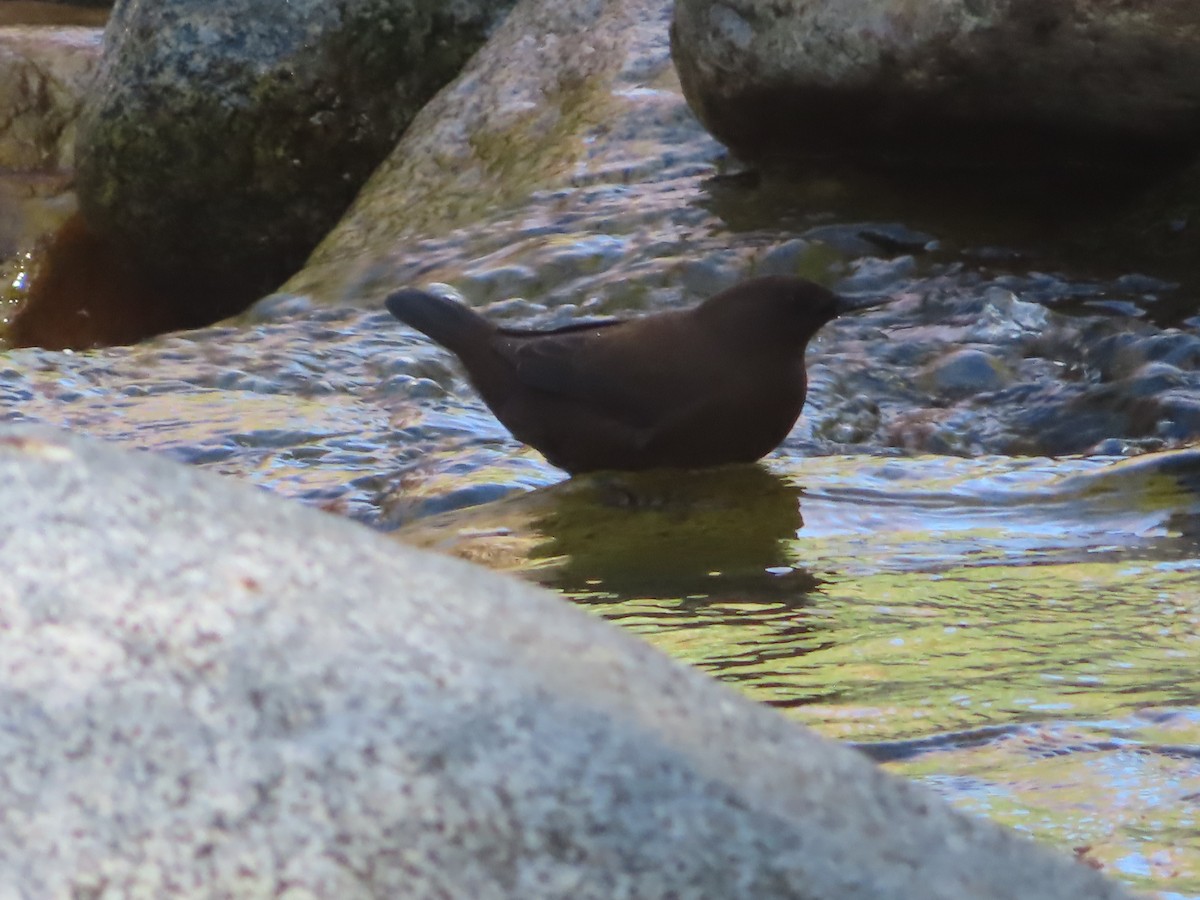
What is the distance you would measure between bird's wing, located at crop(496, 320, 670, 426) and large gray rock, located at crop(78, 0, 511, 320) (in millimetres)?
4637

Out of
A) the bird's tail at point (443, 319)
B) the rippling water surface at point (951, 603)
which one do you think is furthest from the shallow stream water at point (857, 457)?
the bird's tail at point (443, 319)

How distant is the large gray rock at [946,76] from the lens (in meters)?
5.94

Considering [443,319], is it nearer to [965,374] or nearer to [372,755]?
[965,374]

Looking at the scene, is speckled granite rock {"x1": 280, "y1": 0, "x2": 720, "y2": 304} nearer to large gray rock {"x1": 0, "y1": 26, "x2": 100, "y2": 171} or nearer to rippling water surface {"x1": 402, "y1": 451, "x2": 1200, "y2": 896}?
rippling water surface {"x1": 402, "y1": 451, "x2": 1200, "y2": 896}

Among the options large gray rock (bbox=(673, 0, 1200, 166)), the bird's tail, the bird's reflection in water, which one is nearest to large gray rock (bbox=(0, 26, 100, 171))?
large gray rock (bbox=(673, 0, 1200, 166))

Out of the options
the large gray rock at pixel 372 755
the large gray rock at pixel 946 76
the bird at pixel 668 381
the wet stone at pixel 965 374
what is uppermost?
the large gray rock at pixel 946 76

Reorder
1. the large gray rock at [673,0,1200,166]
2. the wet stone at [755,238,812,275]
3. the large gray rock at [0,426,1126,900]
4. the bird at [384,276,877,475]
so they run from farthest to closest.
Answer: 1. the wet stone at [755,238,812,275]
2. the large gray rock at [673,0,1200,166]
3. the bird at [384,276,877,475]
4. the large gray rock at [0,426,1126,900]

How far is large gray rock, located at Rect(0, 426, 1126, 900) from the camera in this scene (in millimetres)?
1219

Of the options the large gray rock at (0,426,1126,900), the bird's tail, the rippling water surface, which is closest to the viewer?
the large gray rock at (0,426,1126,900)

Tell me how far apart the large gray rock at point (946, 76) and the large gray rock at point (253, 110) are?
2.62 m

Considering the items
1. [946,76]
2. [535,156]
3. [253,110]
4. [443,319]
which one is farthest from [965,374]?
[253,110]

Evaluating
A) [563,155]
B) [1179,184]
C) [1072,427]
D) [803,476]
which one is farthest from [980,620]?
[563,155]

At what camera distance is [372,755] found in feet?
4.17

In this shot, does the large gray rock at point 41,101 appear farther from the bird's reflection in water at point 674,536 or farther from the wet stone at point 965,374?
the bird's reflection in water at point 674,536
